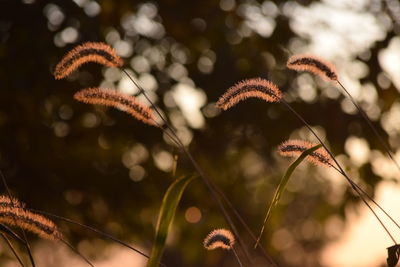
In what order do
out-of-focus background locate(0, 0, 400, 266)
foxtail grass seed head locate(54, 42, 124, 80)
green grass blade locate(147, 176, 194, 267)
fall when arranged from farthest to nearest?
out-of-focus background locate(0, 0, 400, 266)
foxtail grass seed head locate(54, 42, 124, 80)
green grass blade locate(147, 176, 194, 267)

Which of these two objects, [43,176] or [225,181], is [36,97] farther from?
[225,181]

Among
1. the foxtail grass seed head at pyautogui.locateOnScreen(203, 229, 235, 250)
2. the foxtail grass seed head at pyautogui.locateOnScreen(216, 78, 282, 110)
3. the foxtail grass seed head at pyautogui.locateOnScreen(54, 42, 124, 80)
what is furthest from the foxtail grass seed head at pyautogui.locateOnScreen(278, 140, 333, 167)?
the foxtail grass seed head at pyautogui.locateOnScreen(54, 42, 124, 80)

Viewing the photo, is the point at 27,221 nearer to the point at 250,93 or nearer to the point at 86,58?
the point at 86,58

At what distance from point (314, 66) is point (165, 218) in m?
0.56

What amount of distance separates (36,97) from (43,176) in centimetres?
72

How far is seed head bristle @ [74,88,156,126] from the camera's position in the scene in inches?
71.5

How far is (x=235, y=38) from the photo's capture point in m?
5.59

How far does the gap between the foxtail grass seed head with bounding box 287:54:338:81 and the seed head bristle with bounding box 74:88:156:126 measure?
0.37m

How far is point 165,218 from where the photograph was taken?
1.68 m

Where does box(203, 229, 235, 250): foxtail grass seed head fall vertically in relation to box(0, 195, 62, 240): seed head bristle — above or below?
above

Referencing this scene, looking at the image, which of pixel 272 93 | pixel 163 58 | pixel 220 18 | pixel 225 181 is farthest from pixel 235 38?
pixel 272 93

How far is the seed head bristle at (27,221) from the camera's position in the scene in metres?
1.63

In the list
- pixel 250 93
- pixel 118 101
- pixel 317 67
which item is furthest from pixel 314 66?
pixel 118 101

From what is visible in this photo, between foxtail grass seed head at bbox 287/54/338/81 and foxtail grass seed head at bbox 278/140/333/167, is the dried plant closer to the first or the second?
foxtail grass seed head at bbox 278/140/333/167
